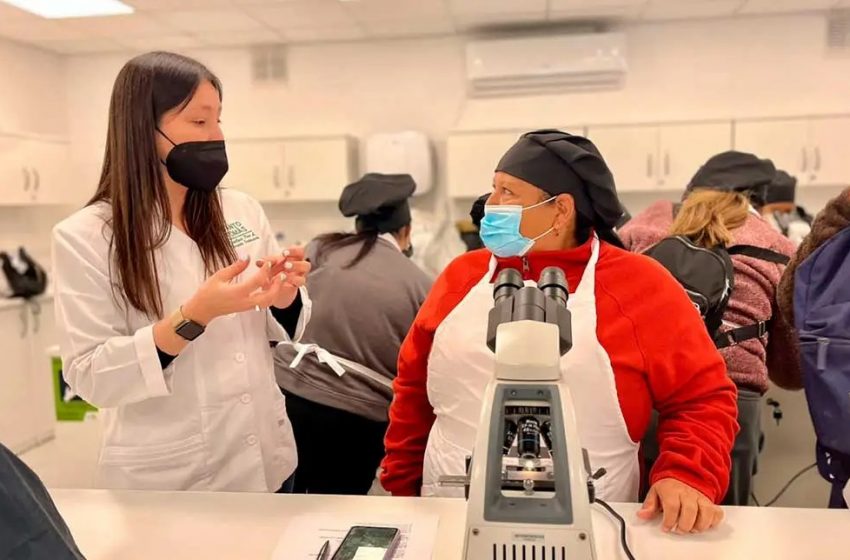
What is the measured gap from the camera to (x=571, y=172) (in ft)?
4.55

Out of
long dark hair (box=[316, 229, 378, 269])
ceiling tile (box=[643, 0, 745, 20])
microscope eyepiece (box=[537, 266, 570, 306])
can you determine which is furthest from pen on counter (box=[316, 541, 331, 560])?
ceiling tile (box=[643, 0, 745, 20])

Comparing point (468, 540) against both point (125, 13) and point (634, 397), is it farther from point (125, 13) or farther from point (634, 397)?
point (125, 13)

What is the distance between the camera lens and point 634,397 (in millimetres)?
1270

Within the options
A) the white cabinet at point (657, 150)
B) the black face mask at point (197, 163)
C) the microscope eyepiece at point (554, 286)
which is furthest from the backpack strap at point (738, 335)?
the white cabinet at point (657, 150)

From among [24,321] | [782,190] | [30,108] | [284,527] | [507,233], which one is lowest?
[24,321]

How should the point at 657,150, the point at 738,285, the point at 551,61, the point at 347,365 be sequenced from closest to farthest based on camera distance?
the point at 738,285 < the point at 347,365 < the point at 657,150 < the point at 551,61

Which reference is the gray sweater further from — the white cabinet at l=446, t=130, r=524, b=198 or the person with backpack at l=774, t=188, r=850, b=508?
the white cabinet at l=446, t=130, r=524, b=198

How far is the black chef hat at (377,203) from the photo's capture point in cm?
255

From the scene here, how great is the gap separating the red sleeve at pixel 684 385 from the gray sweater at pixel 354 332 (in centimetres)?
116

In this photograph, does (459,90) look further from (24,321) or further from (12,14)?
(24,321)

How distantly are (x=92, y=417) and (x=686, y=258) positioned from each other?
106 inches

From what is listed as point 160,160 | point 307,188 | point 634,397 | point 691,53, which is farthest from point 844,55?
point 160,160

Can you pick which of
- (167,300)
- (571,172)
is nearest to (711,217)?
(571,172)

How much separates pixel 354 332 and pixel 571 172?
113 cm
